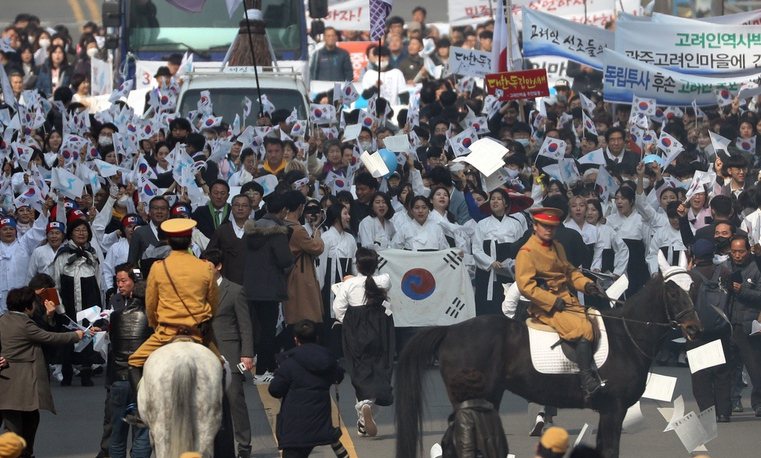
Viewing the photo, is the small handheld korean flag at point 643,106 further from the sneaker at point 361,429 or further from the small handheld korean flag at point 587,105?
the sneaker at point 361,429

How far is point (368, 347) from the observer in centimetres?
1397

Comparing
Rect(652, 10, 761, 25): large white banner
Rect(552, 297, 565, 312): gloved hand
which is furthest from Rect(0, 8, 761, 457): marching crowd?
Rect(552, 297, 565, 312): gloved hand

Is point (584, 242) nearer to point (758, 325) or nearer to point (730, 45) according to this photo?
point (758, 325)

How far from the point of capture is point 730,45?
22.3m

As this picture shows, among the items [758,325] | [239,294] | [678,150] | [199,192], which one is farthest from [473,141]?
[239,294]

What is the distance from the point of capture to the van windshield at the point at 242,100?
22.4 meters

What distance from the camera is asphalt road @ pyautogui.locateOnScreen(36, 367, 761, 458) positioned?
13312 millimetres

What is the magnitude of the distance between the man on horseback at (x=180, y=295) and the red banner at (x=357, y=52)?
20952 mm

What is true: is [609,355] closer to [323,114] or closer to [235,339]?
[235,339]

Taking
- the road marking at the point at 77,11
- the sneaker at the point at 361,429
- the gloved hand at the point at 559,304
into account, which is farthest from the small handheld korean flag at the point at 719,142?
the road marking at the point at 77,11

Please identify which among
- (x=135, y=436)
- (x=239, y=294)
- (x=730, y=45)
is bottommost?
(x=135, y=436)

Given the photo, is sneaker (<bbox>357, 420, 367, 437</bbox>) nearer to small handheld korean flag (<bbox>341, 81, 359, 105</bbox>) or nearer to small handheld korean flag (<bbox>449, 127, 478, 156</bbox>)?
small handheld korean flag (<bbox>449, 127, 478, 156</bbox>)

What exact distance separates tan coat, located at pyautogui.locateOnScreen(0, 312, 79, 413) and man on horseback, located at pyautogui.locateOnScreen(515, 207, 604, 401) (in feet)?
10.6

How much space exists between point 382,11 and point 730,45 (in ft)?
14.6
